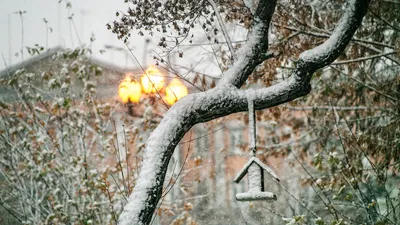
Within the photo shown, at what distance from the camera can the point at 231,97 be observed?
4.69 m

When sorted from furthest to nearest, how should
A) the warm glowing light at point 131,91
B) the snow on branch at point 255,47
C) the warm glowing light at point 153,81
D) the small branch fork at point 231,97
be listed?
the warm glowing light at point 131,91 → the warm glowing light at point 153,81 → the snow on branch at point 255,47 → the small branch fork at point 231,97

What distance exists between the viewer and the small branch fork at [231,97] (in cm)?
425

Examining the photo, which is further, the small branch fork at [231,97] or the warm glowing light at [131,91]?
the warm glowing light at [131,91]

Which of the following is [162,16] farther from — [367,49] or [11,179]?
[11,179]

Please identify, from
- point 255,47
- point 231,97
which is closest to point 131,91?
point 255,47

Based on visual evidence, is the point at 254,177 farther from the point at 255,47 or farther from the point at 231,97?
the point at 255,47

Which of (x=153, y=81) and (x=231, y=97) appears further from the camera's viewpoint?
(x=153, y=81)

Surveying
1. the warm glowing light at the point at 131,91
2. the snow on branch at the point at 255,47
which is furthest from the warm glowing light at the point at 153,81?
the snow on branch at the point at 255,47

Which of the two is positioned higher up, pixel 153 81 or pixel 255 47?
pixel 153 81

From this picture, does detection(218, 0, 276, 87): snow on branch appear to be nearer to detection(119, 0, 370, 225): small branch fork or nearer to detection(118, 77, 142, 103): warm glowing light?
detection(119, 0, 370, 225): small branch fork

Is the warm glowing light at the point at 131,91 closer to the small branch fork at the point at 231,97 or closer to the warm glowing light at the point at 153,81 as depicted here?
the warm glowing light at the point at 153,81

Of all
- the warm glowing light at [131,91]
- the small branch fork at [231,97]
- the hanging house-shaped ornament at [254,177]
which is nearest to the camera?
the small branch fork at [231,97]

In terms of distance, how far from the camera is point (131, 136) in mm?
10375

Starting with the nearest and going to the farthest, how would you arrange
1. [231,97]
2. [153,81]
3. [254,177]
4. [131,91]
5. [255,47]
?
1. [254,177]
2. [231,97]
3. [255,47]
4. [153,81]
5. [131,91]
